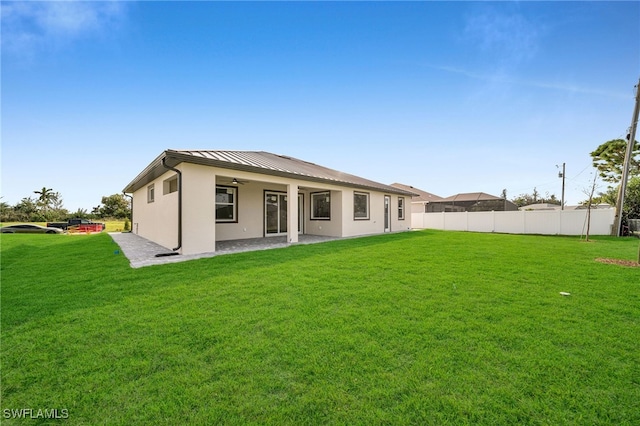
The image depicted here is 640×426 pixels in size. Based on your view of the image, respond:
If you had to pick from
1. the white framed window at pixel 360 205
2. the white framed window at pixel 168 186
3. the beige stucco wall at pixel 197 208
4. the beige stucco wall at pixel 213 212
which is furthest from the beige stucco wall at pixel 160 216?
the white framed window at pixel 360 205

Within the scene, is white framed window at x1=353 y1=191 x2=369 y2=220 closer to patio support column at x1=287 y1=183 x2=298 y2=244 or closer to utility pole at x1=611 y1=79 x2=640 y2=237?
patio support column at x1=287 y1=183 x2=298 y2=244

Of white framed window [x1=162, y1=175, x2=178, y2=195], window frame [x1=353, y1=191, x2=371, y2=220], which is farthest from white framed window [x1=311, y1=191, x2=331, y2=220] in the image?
white framed window [x1=162, y1=175, x2=178, y2=195]

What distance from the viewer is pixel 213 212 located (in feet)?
25.2

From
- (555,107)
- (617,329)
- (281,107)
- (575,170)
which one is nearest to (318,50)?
(281,107)

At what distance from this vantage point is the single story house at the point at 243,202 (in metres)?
7.36

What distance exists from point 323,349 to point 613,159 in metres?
25.4

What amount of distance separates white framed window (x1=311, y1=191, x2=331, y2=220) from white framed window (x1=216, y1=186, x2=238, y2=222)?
4139 millimetres

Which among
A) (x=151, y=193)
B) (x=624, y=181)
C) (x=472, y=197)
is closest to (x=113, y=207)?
(x=151, y=193)

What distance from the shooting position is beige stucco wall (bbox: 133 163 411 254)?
739cm

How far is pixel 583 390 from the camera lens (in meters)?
1.93

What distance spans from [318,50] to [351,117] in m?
3.99

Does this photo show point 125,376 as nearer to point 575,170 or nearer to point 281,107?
point 281,107

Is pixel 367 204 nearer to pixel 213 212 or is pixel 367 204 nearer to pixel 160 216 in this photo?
pixel 213 212

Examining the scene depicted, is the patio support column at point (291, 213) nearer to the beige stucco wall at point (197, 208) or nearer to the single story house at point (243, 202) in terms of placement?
the single story house at point (243, 202)
